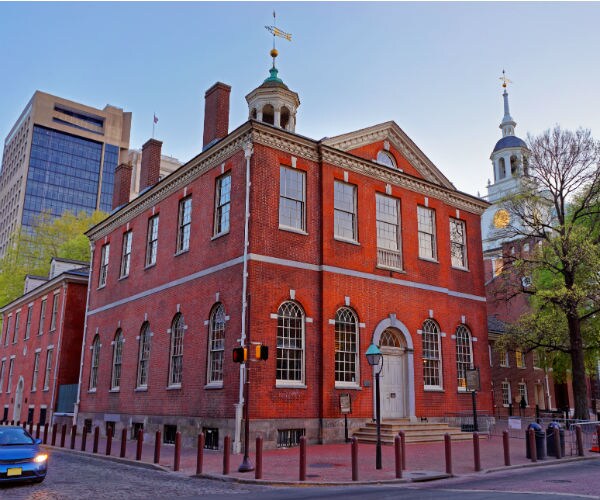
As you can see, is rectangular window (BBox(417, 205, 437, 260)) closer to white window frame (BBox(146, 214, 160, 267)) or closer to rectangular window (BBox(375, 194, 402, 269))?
rectangular window (BBox(375, 194, 402, 269))

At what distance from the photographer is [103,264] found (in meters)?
30.3

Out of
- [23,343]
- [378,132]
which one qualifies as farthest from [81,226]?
[378,132]

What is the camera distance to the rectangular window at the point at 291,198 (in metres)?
20.5

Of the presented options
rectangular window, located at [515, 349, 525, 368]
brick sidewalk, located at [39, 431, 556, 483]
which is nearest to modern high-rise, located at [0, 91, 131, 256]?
rectangular window, located at [515, 349, 525, 368]

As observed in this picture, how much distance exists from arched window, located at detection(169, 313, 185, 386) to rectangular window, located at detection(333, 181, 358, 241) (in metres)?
7.03

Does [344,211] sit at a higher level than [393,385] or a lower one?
higher

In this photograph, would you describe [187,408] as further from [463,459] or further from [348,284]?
[463,459]

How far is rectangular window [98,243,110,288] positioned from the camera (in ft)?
98.3

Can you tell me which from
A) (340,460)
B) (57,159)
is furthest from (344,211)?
(57,159)

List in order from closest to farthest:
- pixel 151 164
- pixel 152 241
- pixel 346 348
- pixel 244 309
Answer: pixel 244 309, pixel 346 348, pixel 152 241, pixel 151 164

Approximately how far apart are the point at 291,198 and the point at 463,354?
10799mm

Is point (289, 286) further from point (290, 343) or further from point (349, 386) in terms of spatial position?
point (349, 386)

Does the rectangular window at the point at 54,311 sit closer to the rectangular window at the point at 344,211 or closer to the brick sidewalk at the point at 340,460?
the brick sidewalk at the point at 340,460


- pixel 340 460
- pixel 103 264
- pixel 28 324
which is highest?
pixel 103 264
